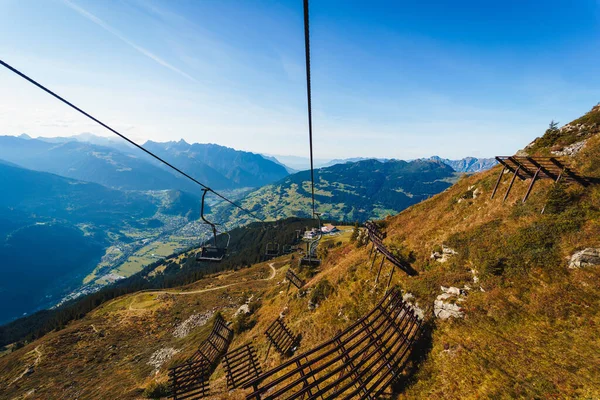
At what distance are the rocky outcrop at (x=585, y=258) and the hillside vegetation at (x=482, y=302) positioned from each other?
0.29m

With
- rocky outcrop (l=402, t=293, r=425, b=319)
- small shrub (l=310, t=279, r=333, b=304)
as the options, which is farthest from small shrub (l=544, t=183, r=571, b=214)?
small shrub (l=310, t=279, r=333, b=304)

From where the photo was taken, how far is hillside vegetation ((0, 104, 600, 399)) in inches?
551

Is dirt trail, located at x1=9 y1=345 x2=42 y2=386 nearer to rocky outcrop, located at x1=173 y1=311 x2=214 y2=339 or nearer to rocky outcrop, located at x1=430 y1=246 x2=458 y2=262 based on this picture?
rocky outcrop, located at x1=173 y1=311 x2=214 y2=339

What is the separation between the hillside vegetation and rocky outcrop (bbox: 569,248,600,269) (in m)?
0.29

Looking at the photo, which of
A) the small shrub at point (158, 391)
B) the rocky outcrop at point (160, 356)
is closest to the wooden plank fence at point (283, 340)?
the small shrub at point (158, 391)

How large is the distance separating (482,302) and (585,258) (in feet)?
25.2

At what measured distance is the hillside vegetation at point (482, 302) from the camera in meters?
14.0

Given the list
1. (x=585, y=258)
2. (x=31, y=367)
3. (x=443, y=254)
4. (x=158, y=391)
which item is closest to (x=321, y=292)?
(x=443, y=254)

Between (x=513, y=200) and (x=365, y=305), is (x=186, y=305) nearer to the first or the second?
(x=365, y=305)

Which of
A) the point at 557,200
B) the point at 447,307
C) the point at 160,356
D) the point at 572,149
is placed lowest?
the point at 160,356

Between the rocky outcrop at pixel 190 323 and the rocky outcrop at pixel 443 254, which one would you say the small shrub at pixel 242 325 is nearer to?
the rocky outcrop at pixel 190 323

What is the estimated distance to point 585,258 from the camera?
17531mm

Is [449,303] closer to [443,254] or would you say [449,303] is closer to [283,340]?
[443,254]

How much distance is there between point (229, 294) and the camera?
83.1 meters
